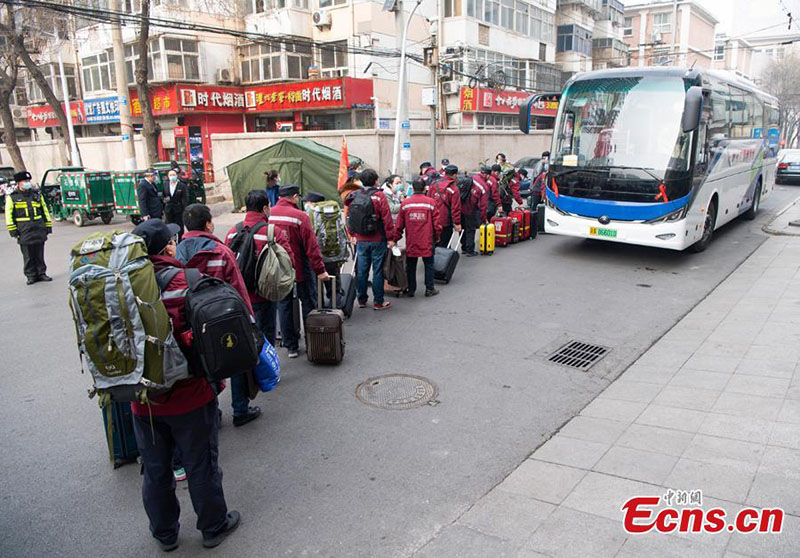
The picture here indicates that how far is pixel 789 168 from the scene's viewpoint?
78.0ft

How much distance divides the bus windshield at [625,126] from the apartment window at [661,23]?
53.2 metres

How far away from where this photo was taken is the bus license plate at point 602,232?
1025 cm

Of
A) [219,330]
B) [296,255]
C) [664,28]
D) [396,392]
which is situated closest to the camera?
[219,330]

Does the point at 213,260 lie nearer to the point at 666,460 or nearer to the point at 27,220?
the point at 666,460

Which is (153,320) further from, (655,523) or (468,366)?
(468,366)

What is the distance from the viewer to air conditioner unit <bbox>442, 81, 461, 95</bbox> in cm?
3231

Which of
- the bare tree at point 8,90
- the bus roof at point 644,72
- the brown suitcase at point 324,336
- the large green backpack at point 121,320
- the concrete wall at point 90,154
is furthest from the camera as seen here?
the concrete wall at point 90,154

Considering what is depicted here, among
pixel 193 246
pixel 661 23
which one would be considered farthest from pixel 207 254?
pixel 661 23

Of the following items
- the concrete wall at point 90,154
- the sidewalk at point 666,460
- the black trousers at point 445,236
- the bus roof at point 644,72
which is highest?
the bus roof at point 644,72

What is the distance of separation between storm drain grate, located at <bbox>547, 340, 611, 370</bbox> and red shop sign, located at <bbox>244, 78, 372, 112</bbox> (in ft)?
77.0

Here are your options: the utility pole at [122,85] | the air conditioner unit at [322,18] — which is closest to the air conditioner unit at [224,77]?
the air conditioner unit at [322,18]

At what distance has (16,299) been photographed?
959 cm

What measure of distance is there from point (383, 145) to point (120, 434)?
16.4 m

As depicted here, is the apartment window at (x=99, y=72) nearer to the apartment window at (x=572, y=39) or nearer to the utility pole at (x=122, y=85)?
the utility pole at (x=122, y=85)
